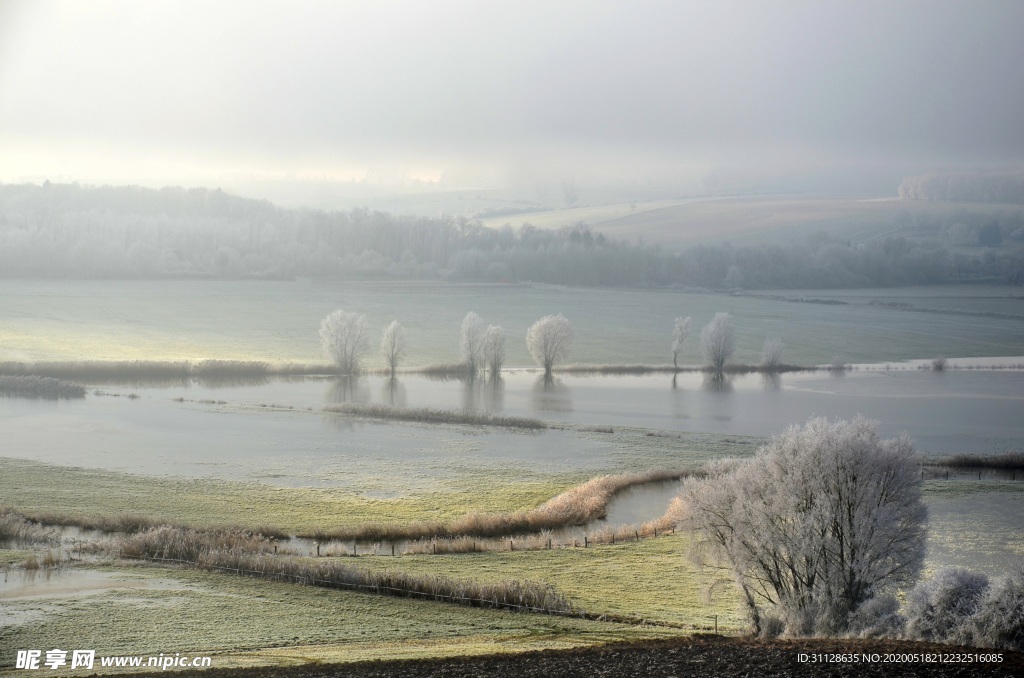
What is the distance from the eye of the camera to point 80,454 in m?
46.3

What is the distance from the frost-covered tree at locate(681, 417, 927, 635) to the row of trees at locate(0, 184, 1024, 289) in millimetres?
102249

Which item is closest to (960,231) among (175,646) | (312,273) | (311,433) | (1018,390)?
(1018,390)

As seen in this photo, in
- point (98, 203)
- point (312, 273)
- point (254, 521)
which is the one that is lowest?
point (254, 521)

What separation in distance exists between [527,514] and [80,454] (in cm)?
2432

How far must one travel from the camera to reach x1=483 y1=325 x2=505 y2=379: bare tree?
77.9 meters

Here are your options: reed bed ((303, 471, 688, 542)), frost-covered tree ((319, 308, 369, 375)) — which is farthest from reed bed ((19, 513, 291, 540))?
frost-covered tree ((319, 308, 369, 375))

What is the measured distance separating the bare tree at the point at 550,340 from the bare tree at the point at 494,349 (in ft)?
11.6

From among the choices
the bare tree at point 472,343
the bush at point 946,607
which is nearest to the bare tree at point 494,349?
the bare tree at point 472,343

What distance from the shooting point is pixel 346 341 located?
77.0m

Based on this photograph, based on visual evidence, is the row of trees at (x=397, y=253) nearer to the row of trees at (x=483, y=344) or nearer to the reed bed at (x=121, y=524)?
the row of trees at (x=483, y=344)

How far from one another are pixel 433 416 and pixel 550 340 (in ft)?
76.7

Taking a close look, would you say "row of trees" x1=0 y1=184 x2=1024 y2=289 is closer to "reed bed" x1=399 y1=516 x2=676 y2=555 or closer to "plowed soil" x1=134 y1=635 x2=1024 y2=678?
"reed bed" x1=399 y1=516 x2=676 y2=555

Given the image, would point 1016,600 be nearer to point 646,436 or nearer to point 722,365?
point 646,436

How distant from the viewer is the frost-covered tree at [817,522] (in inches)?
943
